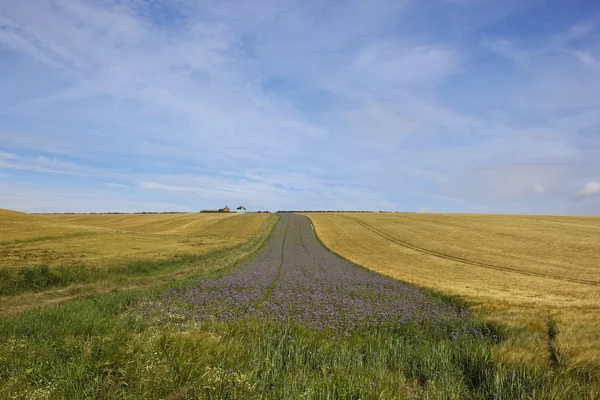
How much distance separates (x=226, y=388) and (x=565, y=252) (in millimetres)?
50537

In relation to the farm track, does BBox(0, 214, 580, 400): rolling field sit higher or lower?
higher

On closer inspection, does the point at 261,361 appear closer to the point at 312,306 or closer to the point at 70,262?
the point at 312,306

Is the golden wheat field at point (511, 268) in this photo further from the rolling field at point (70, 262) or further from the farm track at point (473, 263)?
the rolling field at point (70, 262)

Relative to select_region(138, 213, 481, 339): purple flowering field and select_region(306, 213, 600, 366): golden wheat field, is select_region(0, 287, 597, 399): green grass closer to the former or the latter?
select_region(306, 213, 600, 366): golden wheat field

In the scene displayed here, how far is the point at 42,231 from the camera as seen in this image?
41.6 metres

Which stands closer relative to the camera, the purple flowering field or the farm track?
the purple flowering field

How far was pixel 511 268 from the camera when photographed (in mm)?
35312

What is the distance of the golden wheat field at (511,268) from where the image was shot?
10.1m

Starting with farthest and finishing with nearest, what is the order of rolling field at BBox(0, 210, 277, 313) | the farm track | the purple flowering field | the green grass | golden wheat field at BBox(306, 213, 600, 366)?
1. the farm track
2. rolling field at BBox(0, 210, 277, 313)
3. the purple flowering field
4. golden wheat field at BBox(306, 213, 600, 366)
5. the green grass

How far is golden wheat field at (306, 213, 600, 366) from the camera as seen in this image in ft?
33.0

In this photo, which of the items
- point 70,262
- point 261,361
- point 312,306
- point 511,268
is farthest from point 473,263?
point 261,361

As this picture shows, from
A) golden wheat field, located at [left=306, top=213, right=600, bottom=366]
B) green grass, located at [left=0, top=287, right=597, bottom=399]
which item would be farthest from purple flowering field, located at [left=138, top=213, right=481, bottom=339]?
green grass, located at [left=0, top=287, right=597, bottom=399]

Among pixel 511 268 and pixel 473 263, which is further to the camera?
pixel 473 263

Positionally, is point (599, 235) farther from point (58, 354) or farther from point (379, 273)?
point (58, 354)
